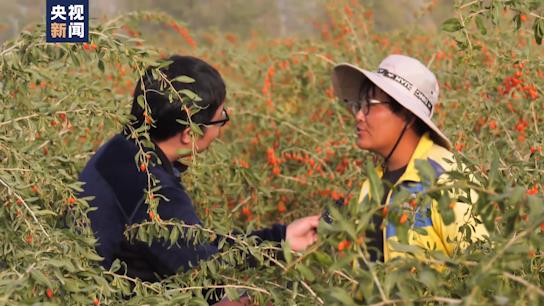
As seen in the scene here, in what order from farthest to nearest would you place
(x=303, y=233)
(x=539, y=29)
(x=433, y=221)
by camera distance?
(x=303, y=233) → (x=433, y=221) → (x=539, y=29)

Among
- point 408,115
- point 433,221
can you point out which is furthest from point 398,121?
point 433,221

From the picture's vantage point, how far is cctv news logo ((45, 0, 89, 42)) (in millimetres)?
2650

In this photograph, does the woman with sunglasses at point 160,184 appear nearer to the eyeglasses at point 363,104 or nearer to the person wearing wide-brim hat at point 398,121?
the person wearing wide-brim hat at point 398,121

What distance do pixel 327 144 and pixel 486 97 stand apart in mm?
827

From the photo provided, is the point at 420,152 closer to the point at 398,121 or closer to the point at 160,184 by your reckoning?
the point at 398,121

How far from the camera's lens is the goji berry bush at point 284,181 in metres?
1.61

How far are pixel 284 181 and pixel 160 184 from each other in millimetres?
1727

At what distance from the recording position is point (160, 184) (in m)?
2.76

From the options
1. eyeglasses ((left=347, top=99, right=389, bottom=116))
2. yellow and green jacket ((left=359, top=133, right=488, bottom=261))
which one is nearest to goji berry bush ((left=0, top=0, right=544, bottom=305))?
yellow and green jacket ((left=359, top=133, right=488, bottom=261))

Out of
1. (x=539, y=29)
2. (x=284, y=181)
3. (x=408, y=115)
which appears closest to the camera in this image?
(x=539, y=29)

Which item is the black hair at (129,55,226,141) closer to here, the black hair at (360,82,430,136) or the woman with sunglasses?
the woman with sunglasses

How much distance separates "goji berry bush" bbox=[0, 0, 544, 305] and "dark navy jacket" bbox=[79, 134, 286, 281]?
0.07 m

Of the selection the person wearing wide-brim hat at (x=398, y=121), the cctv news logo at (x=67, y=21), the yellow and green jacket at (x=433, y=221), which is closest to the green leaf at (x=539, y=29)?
the yellow and green jacket at (x=433, y=221)

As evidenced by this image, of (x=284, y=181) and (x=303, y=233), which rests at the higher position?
(x=303, y=233)
